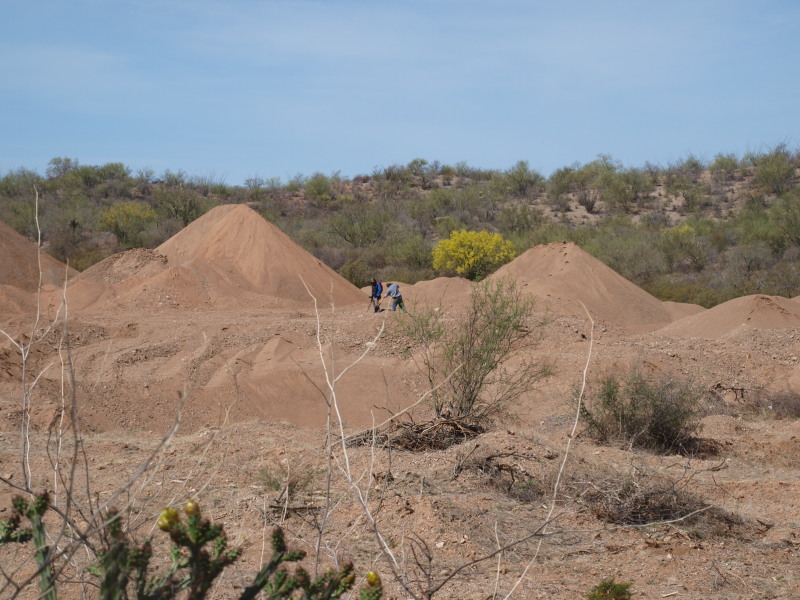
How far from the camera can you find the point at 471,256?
30.7 m

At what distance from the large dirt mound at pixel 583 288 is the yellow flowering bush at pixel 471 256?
4.66 m

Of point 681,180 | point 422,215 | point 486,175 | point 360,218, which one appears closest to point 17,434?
point 360,218

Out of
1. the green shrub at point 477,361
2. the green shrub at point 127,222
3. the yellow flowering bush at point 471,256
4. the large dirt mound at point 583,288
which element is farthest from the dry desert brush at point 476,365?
the green shrub at point 127,222

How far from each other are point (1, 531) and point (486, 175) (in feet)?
196

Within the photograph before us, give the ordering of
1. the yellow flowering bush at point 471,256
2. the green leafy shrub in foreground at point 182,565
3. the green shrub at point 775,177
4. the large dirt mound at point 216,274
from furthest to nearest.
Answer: the green shrub at point 775,177
the yellow flowering bush at point 471,256
the large dirt mound at point 216,274
the green leafy shrub in foreground at point 182,565

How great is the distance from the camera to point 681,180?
2032 inches

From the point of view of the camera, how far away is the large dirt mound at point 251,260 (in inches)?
936

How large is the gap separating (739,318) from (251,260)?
13763 millimetres

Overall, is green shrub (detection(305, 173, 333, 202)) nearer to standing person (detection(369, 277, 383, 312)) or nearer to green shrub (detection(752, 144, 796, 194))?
green shrub (detection(752, 144, 796, 194))

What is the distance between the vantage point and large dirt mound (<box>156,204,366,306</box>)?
23.8 meters

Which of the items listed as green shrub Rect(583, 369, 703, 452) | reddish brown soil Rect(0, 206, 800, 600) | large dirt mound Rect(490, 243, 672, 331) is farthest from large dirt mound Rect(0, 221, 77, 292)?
green shrub Rect(583, 369, 703, 452)

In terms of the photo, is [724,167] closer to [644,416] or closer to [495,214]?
[495,214]

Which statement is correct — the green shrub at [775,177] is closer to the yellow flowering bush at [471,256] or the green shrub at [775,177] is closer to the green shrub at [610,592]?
the yellow flowering bush at [471,256]

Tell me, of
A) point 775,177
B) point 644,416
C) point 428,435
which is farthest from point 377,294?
point 775,177
